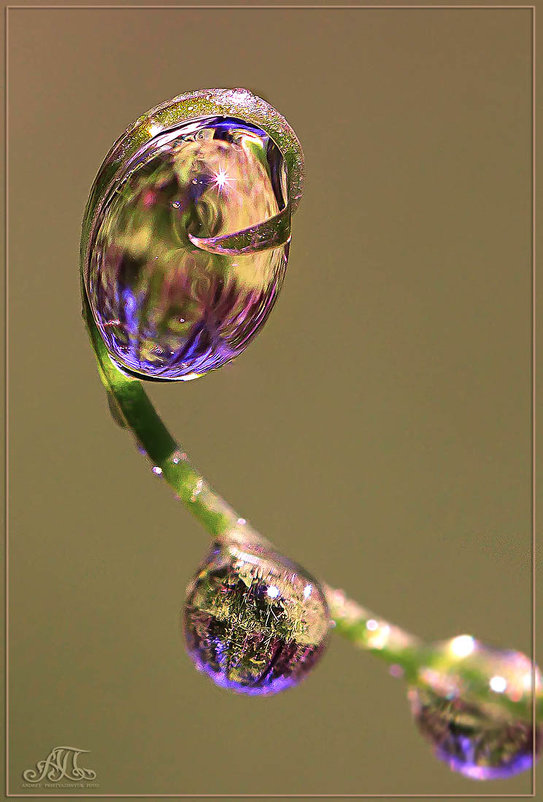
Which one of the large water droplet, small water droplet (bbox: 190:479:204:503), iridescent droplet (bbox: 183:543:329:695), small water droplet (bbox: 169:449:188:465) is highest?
the large water droplet

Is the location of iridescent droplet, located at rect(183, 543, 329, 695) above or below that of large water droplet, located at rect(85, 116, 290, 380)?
below

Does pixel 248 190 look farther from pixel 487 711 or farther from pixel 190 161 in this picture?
pixel 487 711
